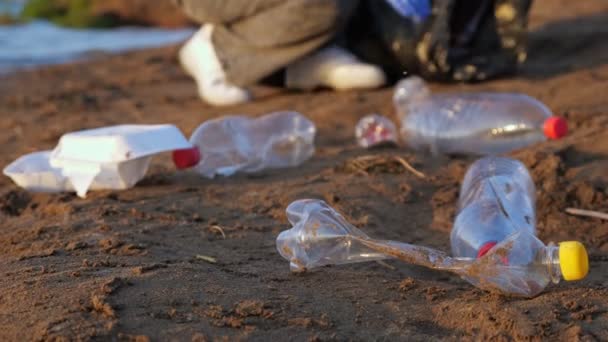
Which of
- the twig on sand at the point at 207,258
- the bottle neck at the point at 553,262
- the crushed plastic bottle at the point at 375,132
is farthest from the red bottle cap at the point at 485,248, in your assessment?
the crushed plastic bottle at the point at 375,132

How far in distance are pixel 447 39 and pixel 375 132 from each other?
A: 1178mm

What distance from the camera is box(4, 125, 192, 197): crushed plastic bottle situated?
10.2 feet

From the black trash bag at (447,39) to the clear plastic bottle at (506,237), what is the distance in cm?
195

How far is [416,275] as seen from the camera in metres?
2.40

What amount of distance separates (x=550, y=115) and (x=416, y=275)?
1.57m

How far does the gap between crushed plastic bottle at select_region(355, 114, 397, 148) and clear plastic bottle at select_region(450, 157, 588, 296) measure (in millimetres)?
805

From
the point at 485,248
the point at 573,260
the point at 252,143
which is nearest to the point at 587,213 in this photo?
the point at 485,248

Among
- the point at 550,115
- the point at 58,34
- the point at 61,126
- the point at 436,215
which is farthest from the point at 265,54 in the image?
the point at 58,34

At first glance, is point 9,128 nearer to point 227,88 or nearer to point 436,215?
point 227,88

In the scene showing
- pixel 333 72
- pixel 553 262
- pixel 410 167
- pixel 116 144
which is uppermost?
pixel 553 262

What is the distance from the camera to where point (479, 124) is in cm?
386

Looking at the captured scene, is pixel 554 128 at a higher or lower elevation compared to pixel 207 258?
lower

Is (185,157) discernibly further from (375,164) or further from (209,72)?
(209,72)

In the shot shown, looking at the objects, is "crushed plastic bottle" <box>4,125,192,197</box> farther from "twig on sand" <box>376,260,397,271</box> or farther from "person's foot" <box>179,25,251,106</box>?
"person's foot" <box>179,25,251,106</box>
